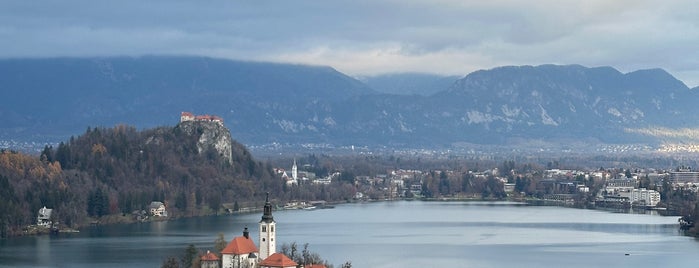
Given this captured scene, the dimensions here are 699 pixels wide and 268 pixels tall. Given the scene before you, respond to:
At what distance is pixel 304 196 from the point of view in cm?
8444

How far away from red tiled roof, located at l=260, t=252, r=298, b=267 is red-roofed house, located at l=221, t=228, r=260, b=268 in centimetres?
113

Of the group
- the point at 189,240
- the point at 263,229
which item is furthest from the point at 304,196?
the point at 263,229

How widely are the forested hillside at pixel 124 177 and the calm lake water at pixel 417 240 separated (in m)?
3.08

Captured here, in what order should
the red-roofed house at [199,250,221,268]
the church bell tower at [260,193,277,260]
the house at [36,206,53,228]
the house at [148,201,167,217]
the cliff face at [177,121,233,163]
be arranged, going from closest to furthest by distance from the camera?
the church bell tower at [260,193,277,260] → the red-roofed house at [199,250,221,268] → the house at [36,206,53,228] → the house at [148,201,167,217] → the cliff face at [177,121,233,163]

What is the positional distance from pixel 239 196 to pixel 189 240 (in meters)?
26.9

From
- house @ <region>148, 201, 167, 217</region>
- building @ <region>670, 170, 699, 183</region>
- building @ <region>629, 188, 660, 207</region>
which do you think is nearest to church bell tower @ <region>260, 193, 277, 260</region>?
house @ <region>148, 201, 167, 217</region>

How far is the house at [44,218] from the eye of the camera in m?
57.0

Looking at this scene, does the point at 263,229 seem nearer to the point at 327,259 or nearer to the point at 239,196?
the point at 327,259

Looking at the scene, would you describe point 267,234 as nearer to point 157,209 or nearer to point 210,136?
point 157,209

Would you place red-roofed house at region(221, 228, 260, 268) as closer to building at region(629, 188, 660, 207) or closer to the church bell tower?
the church bell tower

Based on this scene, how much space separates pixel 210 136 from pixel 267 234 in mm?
49809

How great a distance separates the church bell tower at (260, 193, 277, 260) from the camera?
111 feet

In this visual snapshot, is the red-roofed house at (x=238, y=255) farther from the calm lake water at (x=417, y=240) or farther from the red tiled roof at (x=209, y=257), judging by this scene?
the calm lake water at (x=417, y=240)

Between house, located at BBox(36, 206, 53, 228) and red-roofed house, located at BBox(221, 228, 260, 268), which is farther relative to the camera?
house, located at BBox(36, 206, 53, 228)
